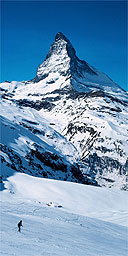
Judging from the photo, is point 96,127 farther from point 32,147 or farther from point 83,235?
point 83,235

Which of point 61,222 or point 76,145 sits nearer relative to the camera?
point 61,222

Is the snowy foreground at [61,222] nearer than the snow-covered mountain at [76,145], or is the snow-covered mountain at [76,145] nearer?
the snowy foreground at [61,222]

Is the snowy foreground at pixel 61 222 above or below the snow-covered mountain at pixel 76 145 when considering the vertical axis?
below

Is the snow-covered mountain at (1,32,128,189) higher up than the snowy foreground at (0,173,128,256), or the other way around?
the snow-covered mountain at (1,32,128,189)

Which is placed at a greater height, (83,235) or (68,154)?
(68,154)

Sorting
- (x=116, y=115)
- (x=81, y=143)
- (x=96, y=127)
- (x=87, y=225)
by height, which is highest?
(x=116, y=115)

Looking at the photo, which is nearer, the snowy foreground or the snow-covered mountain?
the snowy foreground

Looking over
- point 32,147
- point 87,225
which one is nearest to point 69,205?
point 87,225

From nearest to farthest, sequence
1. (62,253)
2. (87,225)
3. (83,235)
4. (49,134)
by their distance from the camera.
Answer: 1. (62,253)
2. (83,235)
3. (87,225)
4. (49,134)
